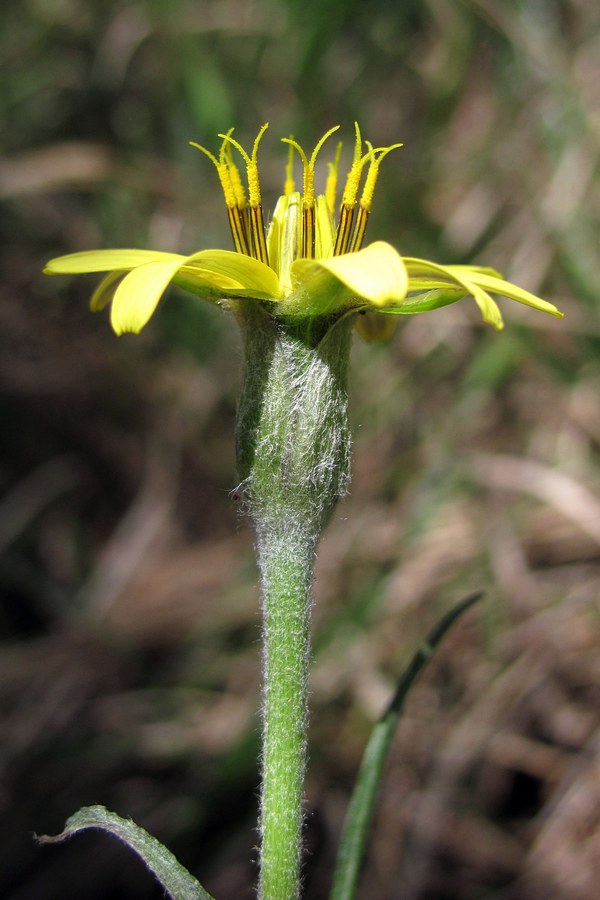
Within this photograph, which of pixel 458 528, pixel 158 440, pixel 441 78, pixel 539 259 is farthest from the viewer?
pixel 441 78

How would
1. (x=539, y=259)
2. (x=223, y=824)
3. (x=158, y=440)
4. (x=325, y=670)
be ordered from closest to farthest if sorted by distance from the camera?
(x=223, y=824) → (x=325, y=670) → (x=539, y=259) → (x=158, y=440)

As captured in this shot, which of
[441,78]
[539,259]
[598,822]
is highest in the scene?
[441,78]

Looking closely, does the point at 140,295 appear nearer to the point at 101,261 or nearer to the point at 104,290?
the point at 101,261

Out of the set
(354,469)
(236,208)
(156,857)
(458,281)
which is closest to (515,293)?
(458,281)

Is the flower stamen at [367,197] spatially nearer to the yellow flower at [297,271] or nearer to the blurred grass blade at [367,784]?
the yellow flower at [297,271]

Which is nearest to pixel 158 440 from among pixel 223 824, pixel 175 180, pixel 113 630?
pixel 113 630

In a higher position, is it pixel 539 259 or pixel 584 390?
pixel 539 259

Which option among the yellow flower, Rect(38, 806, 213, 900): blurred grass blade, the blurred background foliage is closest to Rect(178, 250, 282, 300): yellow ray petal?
the yellow flower

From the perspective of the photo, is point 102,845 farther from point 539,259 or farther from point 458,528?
point 539,259
